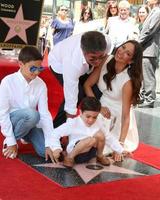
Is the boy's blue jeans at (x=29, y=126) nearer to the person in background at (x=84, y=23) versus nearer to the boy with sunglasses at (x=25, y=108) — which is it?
the boy with sunglasses at (x=25, y=108)

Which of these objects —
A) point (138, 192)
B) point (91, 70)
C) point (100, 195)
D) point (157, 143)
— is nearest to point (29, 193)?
point (100, 195)

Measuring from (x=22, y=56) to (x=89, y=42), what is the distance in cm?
45

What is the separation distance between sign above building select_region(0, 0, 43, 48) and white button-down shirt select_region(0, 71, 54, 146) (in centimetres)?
144

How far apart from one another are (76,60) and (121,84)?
372mm

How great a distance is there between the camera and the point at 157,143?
3328mm

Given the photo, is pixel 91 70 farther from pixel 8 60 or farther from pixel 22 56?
pixel 8 60

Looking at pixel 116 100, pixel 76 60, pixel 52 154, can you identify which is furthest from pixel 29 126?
pixel 116 100

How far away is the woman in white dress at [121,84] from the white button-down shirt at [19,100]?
1.11ft

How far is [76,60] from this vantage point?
2.51m

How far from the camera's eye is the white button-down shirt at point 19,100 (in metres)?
2.51

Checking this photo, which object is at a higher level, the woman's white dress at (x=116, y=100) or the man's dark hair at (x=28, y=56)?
the man's dark hair at (x=28, y=56)

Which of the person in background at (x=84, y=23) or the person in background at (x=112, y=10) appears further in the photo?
the person in background at (x=84, y=23)

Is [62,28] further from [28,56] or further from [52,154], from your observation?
[52,154]

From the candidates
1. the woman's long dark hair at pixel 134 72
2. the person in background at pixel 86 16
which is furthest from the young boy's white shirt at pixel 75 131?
the person in background at pixel 86 16
